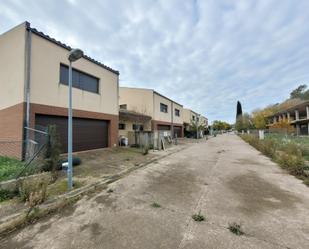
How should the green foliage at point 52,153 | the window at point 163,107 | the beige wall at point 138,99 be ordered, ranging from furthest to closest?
the window at point 163,107 < the beige wall at point 138,99 < the green foliage at point 52,153

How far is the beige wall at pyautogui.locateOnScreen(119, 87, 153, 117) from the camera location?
2073 cm

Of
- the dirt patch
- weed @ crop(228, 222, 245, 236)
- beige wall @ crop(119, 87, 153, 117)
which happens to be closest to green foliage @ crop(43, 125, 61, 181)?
weed @ crop(228, 222, 245, 236)

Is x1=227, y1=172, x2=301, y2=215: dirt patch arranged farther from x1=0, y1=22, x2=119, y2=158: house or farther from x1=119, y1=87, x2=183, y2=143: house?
x1=119, y1=87, x2=183, y2=143: house

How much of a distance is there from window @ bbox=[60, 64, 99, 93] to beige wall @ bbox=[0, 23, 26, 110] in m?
1.94

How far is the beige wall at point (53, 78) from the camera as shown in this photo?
802 cm

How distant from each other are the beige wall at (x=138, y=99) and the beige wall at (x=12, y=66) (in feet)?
44.2

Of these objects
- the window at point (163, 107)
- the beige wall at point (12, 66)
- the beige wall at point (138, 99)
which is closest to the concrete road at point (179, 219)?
the beige wall at point (12, 66)

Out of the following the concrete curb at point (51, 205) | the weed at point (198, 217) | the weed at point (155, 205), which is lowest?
the weed at point (198, 217)

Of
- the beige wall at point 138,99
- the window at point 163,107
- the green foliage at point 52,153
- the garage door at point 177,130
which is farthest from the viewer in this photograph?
the garage door at point 177,130

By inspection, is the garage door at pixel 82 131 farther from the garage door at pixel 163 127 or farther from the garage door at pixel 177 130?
the garage door at pixel 177 130

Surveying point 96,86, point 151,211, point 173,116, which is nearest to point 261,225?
point 151,211

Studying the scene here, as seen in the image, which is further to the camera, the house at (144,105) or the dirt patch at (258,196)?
the house at (144,105)

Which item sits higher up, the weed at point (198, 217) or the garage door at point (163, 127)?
the garage door at point (163, 127)

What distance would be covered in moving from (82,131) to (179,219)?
9225 mm
